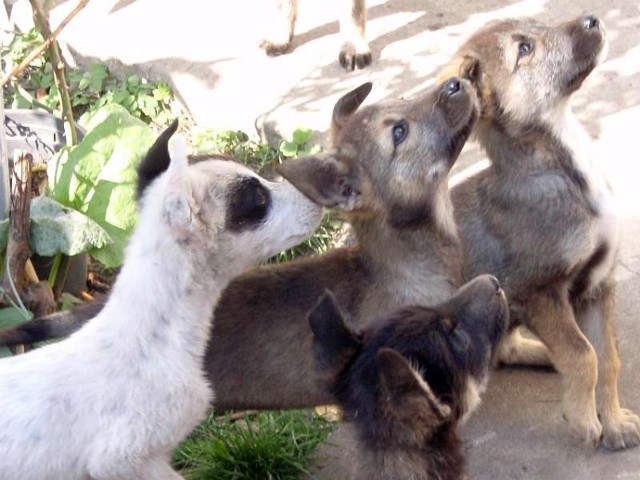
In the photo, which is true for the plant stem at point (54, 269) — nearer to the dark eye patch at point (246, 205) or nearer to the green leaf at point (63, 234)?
the green leaf at point (63, 234)

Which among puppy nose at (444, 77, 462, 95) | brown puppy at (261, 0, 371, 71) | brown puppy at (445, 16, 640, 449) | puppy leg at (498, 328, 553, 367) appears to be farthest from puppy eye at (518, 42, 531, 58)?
brown puppy at (261, 0, 371, 71)

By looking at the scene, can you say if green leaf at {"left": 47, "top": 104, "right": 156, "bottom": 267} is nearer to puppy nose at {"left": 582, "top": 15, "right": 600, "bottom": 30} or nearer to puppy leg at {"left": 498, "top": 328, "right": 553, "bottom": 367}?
puppy leg at {"left": 498, "top": 328, "right": 553, "bottom": 367}

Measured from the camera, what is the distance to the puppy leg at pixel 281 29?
27.8 ft

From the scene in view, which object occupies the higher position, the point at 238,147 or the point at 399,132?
the point at 399,132

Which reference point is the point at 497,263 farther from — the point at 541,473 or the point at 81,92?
the point at 81,92

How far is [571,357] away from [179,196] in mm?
2160

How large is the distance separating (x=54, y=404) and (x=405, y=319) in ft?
4.76

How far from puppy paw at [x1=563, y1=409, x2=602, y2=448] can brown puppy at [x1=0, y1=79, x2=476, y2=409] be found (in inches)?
34.3

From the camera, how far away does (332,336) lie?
425 centimetres

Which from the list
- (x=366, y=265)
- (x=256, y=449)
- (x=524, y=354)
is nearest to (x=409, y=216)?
(x=366, y=265)

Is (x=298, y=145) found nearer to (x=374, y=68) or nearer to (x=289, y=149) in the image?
(x=289, y=149)

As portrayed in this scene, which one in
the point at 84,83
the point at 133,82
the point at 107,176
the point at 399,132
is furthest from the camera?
the point at 84,83

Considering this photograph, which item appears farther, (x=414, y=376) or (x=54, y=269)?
(x=54, y=269)

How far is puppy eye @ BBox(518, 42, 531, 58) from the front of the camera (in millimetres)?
5480
